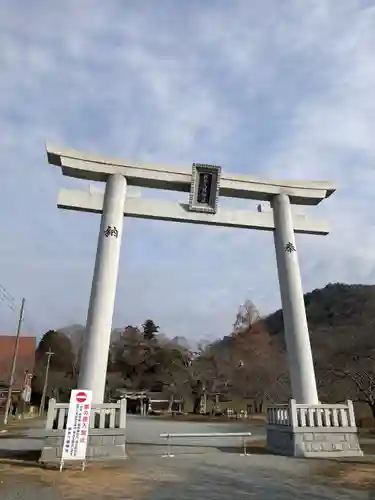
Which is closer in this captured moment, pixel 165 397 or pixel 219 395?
pixel 219 395

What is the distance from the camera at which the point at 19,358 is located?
3709 cm

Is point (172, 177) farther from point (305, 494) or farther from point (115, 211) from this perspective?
point (305, 494)

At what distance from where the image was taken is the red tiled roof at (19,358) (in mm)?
32794

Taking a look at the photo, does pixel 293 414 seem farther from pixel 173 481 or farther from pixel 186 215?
pixel 186 215

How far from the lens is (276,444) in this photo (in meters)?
10.7

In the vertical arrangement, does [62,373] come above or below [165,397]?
above

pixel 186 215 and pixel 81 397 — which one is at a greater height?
pixel 186 215

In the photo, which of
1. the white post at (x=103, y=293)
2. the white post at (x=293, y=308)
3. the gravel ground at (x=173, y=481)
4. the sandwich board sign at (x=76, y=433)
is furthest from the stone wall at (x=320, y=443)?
the sandwich board sign at (x=76, y=433)

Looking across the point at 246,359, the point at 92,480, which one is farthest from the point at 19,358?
the point at 92,480

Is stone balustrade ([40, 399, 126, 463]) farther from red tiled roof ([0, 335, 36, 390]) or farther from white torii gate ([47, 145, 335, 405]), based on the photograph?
red tiled roof ([0, 335, 36, 390])

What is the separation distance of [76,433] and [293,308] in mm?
6133

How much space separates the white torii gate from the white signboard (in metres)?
1.39

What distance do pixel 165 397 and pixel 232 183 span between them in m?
33.0

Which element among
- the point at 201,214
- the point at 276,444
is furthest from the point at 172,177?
the point at 276,444
